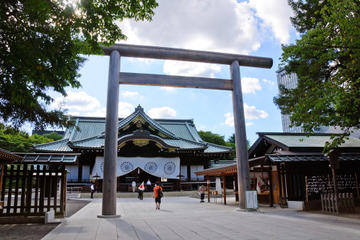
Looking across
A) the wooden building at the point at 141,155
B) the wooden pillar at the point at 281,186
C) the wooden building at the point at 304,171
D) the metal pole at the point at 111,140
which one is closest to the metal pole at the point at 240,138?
the wooden building at the point at 304,171

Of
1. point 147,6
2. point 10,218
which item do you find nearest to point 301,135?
point 147,6

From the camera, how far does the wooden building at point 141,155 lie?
23.9 metres

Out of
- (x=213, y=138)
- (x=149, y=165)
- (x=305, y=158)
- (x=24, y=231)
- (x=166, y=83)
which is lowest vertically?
(x=24, y=231)

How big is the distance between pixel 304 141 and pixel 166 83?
9.40 metres

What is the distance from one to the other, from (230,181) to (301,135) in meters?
16.3

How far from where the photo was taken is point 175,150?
25328mm

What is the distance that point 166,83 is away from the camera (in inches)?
420

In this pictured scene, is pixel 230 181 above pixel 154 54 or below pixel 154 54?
below

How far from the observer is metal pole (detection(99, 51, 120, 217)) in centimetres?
891

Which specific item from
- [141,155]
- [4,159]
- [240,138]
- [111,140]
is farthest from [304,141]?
[141,155]

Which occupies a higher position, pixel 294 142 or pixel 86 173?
pixel 294 142

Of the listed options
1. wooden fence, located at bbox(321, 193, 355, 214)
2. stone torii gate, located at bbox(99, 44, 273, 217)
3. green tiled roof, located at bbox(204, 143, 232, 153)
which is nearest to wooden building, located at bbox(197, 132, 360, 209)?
wooden fence, located at bbox(321, 193, 355, 214)

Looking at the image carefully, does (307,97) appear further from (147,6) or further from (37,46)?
(37,46)

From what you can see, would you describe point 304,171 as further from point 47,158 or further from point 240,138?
point 47,158
